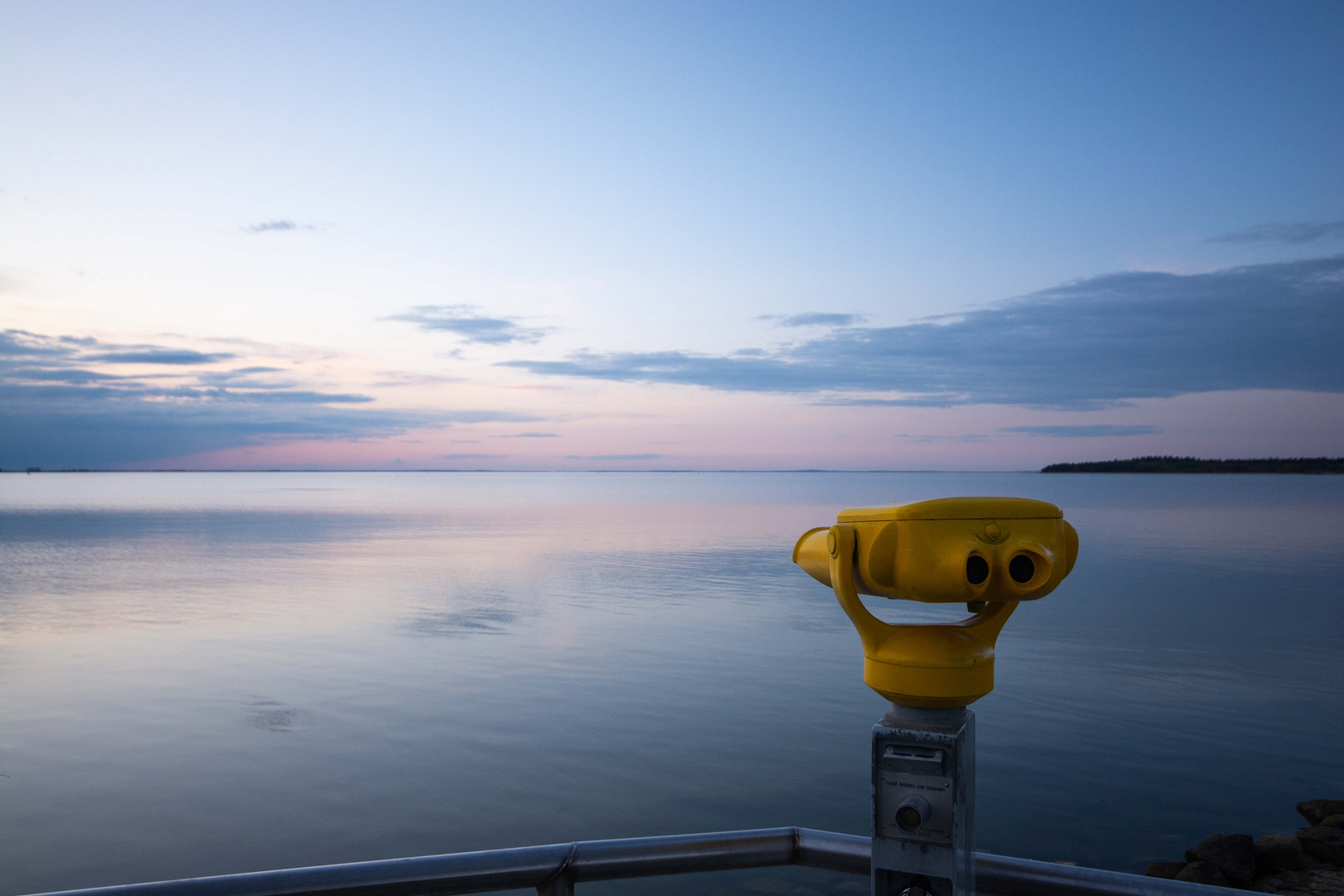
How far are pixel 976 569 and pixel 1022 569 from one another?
0.30ft

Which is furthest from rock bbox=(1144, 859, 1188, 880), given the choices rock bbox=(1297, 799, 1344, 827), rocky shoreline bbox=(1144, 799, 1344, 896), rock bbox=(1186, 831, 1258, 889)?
rock bbox=(1297, 799, 1344, 827)

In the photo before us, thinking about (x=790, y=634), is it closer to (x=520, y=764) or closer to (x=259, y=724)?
(x=520, y=764)

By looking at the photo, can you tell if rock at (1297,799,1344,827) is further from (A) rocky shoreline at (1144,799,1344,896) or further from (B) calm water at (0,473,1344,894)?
(A) rocky shoreline at (1144,799,1344,896)

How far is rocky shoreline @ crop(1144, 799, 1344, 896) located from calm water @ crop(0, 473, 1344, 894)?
0.60 meters

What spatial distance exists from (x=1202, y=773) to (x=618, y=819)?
5.61m

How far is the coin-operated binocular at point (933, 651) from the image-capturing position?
4.80ft

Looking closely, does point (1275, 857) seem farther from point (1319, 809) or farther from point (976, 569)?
point (976, 569)

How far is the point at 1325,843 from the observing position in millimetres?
6277

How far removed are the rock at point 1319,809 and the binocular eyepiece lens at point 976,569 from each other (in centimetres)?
782

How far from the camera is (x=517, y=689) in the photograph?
11086 mm

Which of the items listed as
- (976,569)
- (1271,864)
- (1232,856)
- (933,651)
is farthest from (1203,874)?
(976,569)

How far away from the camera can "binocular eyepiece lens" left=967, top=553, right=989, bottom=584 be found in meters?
1.48

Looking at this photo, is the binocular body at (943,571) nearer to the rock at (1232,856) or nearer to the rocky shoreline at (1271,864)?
the rocky shoreline at (1271,864)

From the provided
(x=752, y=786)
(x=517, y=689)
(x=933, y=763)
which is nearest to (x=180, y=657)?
(x=517, y=689)
